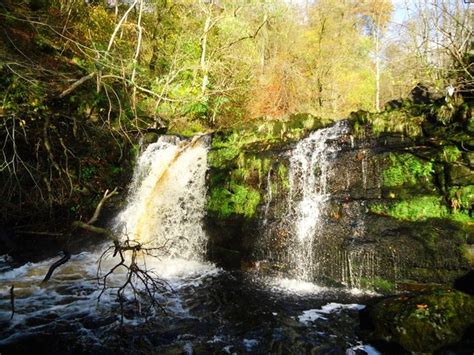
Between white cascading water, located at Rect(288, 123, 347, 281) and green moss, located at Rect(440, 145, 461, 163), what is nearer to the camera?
green moss, located at Rect(440, 145, 461, 163)

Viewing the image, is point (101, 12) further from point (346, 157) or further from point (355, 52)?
point (355, 52)

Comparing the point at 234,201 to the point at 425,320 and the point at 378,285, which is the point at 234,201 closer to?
the point at 378,285

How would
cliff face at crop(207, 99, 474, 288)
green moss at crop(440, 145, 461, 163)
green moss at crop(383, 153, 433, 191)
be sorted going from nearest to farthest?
cliff face at crop(207, 99, 474, 288)
green moss at crop(440, 145, 461, 163)
green moss at crop(383, 153, 433, 191)

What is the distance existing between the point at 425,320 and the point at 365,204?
9.00ft

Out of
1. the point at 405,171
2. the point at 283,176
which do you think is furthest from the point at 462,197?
the point at 283,176

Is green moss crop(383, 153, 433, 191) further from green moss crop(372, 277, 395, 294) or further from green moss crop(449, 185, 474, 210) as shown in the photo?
green moss crop(372, 277, 395, 294)

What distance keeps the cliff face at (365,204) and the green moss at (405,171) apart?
2 cm

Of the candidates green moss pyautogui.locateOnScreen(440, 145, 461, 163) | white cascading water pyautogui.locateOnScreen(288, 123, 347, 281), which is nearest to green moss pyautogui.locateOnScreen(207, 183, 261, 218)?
white cascading water pyautogui.locateOnScreen(288, 123, 347, 281)

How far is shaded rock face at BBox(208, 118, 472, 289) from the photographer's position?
19.6ft

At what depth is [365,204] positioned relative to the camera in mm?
6812

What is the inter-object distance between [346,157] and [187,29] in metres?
11.0

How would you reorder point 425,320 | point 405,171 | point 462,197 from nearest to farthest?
point 425,320
point 462,197
point 405,171

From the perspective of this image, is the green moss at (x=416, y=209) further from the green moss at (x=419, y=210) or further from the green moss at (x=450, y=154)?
the green moss at (x=450, y=154)

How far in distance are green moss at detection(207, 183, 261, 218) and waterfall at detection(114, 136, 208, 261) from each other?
0.41m
